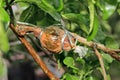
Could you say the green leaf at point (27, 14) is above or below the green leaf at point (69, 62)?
above

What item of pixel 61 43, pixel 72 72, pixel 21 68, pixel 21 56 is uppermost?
pixel 61 43

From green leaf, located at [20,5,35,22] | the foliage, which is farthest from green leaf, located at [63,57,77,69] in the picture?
green leaf, located at [20,5,35,22]

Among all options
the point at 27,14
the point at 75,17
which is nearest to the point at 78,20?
the point at 75,17

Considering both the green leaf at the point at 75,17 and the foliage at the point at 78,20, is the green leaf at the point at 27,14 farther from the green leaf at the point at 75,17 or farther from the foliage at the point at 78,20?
the green leaf at the point at 75,17

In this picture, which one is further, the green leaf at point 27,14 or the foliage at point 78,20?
the green leaf at point 27,14

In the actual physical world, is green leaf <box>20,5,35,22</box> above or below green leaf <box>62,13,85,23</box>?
below

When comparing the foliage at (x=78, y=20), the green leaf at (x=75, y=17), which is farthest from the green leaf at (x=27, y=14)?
the green leaf at (x=75, y=17)

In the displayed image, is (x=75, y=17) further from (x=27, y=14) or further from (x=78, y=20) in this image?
(x=27, y=14)

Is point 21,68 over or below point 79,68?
below

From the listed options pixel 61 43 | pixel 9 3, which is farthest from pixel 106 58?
pixel 9 3

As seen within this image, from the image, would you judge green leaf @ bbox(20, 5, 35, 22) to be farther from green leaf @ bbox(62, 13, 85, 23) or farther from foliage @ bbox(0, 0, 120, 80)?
green leaf @ bbox(62, 13, 85, 23)

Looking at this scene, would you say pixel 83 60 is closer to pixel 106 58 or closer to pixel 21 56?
pixel 106 58
